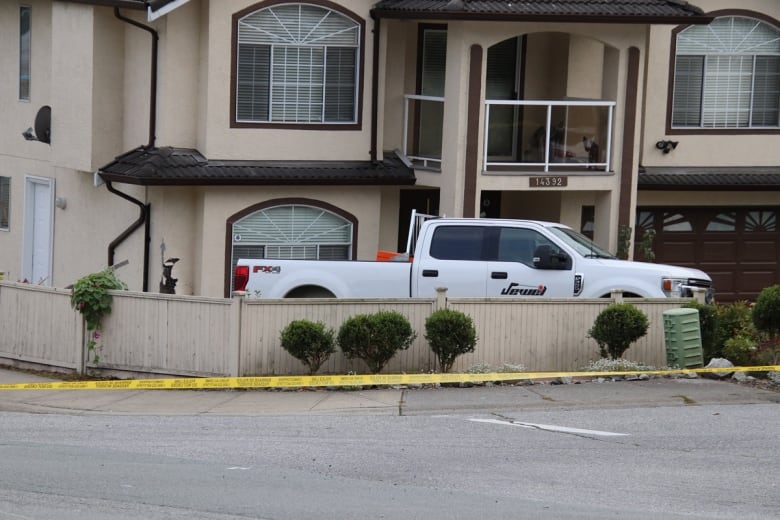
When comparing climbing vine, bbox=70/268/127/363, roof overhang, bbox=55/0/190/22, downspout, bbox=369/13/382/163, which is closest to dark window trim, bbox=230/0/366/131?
downspout, bbox=369/13/382/163

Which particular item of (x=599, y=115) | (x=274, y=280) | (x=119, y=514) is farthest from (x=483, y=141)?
(x=119, y=514)

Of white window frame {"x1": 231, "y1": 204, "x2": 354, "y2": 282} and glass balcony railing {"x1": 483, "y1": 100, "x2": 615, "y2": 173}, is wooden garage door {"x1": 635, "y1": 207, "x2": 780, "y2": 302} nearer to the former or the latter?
glass balcony railing {"x1": 483, "y1": 100, "x2": 615, "y2": 173}

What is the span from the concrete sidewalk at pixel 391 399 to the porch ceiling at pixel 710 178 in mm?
8213

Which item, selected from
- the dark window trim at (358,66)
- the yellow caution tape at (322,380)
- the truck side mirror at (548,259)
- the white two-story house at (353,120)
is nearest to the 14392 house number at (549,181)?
the white two-story house at (353,120)

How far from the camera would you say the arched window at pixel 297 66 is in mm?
21766

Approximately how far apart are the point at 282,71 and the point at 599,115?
5686mm

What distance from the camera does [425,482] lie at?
1133 centimetres

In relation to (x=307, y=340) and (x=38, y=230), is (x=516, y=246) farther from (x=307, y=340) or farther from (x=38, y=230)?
(x=38, y=230)

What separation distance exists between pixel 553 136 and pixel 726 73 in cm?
448

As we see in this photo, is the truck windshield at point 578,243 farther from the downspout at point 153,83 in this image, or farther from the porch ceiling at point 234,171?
the downspout at point 153,83

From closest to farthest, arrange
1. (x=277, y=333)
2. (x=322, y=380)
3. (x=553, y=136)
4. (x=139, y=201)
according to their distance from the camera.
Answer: (x=322, y=380), (x=277, y=333), (x=139, y=201), (x=553, y=136)

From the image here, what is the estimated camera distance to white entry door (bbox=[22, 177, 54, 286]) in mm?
24703

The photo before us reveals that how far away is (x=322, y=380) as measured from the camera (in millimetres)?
16719

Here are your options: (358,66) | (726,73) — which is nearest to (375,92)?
(358,66)
